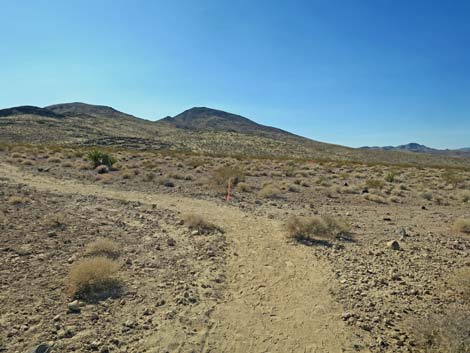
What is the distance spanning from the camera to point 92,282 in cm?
626

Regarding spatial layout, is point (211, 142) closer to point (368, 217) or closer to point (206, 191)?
point (206, 191)

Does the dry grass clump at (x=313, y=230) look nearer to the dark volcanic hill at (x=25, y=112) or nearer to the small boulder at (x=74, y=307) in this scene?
the small boulder at (x=74, y=307)

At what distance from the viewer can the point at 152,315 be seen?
18.5 feet

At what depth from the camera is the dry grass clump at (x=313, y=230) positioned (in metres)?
10.2

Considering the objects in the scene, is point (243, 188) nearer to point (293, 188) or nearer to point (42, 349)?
point (293, 188)

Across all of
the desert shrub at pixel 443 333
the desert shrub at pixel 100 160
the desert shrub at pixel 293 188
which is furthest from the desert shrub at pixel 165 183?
the desert shrub at pixel 443 333

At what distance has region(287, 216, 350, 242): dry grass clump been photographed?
33.6 ft

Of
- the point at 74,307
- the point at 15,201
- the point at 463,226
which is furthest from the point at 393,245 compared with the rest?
the point at 15,201

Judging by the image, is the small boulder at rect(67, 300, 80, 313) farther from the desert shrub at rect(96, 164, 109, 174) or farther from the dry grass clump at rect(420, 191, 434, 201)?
the desert shrub at rect(96, 164, 109, 174)

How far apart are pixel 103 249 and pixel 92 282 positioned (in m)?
1.84

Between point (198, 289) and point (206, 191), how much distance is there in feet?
40.1

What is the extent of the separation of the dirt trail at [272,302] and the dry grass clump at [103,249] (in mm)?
2673

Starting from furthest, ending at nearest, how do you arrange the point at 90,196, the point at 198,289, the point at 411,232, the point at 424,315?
the point at 90,196, the point at 411,232, the point at 198,289, the point at 424,315

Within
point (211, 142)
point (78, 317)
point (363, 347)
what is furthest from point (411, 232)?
point (211, 142)
